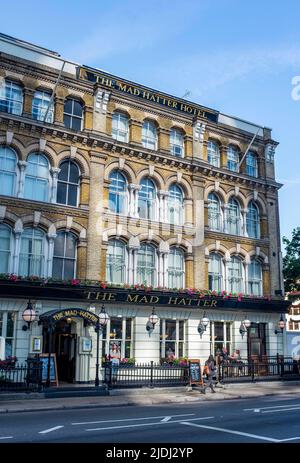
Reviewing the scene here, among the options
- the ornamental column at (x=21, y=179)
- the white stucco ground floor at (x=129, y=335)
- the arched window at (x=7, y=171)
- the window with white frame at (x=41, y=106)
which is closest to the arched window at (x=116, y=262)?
the white stucco ground floor at (x=129, y=335)

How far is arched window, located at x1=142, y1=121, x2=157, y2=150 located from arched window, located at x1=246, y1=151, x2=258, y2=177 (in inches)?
300

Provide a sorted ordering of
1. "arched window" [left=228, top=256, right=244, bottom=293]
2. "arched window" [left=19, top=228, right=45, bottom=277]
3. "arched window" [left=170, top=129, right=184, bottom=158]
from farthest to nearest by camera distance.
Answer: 1. "arched window" [left=228, top=256, right=244, bottom=293]
2. "arched window" [left=170, top=129, right=184, bottom=158]
3. "arched window" [left=19, top=228, right=45, bottom=277]

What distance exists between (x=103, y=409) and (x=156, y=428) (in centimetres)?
515

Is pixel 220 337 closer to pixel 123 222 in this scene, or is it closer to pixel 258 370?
pixel 258 370

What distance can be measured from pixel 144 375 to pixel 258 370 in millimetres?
7172

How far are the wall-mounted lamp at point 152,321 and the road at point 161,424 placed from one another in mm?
7410

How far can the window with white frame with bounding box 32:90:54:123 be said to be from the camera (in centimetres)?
2419

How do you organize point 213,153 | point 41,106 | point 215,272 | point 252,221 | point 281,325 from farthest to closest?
point 252,221
point 213,153
point 215,272
point 281,325
point 41,106

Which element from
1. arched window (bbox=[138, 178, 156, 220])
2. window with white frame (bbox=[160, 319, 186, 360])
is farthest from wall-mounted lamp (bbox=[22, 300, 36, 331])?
arched window (bbox=[138, 178, 156, 220])

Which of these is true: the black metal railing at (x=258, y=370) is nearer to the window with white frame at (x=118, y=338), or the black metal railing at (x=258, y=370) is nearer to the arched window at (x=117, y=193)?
the window with white frame at (x=118, y=338)

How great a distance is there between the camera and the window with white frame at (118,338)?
23672 mm

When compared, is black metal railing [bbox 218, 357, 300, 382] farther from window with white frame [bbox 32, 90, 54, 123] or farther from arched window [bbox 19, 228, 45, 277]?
window with white frame [bbox 32, 90, 54, 123]

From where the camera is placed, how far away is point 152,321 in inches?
945

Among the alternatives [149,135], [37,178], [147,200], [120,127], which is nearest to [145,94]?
[149,135]
